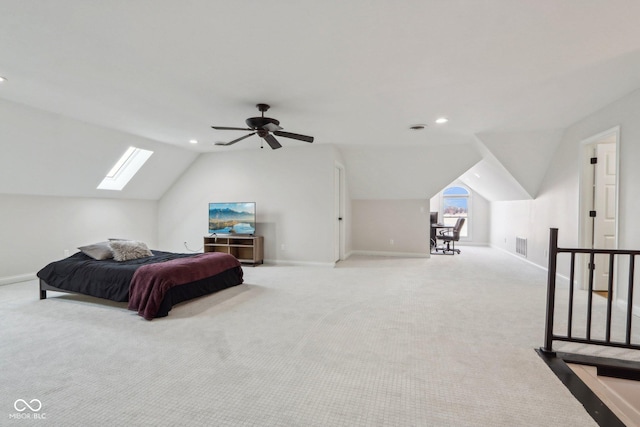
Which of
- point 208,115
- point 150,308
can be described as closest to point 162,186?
point 208,115

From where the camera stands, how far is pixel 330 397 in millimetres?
1817

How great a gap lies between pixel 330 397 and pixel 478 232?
28.1 ft

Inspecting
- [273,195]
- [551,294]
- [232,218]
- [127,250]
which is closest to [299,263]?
[273,195]

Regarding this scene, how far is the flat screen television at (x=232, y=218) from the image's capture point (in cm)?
593

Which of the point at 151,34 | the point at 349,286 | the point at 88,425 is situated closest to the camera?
the point at 88,425

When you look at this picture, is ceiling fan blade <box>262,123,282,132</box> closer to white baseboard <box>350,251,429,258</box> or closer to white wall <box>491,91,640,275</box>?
white wall <box>491,91,640,275</box>

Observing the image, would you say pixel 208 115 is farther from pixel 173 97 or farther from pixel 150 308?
pixel 150 308

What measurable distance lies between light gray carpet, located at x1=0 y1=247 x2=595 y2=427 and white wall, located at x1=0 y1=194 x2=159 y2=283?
818mm

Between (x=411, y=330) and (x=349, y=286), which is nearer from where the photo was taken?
(x=411, y=330)

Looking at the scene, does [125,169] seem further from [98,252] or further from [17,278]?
[98,252]

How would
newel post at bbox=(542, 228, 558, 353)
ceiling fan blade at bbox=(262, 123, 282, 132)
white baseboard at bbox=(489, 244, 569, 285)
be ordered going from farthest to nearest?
white baseboard at bbox=(489, 244, 569, 285) → ceiling fan blade at bbox=(262, 123, 282, 132) → newel post at bbox=(542, 228, 558, 353)

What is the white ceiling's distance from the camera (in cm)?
192

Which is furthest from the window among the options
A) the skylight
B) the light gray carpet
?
the skylight

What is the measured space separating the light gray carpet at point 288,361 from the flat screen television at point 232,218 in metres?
2.19
